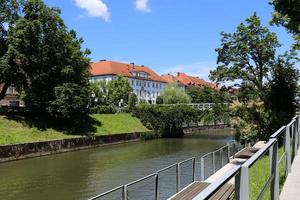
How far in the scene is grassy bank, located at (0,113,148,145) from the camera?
44062 mm

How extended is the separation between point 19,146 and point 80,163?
708 centimetres

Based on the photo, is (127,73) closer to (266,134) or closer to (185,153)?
(185,153)

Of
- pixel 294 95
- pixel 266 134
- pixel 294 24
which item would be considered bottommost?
pixel 266 134

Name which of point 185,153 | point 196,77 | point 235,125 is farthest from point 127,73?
point 235,125

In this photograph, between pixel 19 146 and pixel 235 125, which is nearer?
pixel 235 125

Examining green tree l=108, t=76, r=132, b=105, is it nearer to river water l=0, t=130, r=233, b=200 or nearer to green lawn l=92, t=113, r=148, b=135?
green lawn l=92, t=113, r=148, b=135

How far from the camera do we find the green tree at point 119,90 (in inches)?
3945

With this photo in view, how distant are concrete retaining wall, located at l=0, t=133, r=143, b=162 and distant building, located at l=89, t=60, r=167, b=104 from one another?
214 ft

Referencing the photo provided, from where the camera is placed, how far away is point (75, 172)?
31.3m

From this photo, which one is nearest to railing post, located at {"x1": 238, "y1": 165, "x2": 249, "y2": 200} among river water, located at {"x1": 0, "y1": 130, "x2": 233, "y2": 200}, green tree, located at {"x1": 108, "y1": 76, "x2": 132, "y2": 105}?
river water, located at {"x1": 0, "y1": 130, "x2": 233, "y2": 200}

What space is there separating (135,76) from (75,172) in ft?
328

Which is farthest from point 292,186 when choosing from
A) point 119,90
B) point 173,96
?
point 173,96

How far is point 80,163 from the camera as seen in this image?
36531mm

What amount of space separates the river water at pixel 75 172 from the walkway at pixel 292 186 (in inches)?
173
